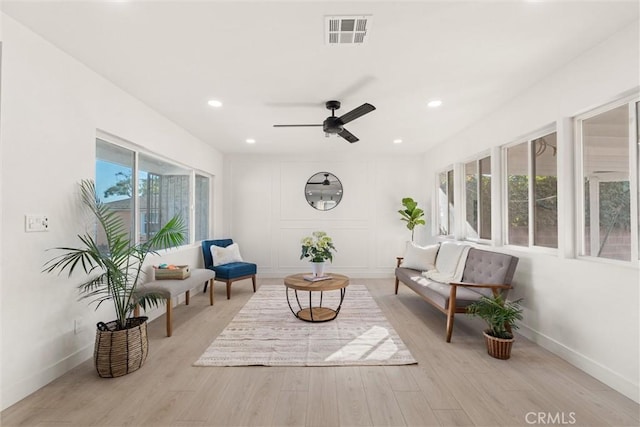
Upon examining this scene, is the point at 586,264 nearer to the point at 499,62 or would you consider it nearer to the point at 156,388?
the point at 499,62

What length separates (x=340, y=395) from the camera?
2.04 meters

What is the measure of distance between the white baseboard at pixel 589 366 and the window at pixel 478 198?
142 centimetres

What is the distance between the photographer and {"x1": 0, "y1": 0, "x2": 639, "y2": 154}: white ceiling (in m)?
1.79

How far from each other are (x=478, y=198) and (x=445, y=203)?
1201mm

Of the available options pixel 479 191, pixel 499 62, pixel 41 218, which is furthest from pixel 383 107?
pixel 41 218

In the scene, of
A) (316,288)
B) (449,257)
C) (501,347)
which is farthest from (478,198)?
(316,288)

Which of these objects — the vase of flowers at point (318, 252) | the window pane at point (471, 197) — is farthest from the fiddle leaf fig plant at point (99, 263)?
the window pane at point (471, 197)

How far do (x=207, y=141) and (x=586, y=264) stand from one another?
5.13 meters

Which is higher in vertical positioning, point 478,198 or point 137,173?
point 137,173

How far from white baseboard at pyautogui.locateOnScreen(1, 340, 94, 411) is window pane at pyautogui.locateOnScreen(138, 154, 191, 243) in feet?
4.48

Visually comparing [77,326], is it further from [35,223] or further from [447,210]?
[447,210]

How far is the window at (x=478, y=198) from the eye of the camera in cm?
390

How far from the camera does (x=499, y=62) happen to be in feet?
7.88

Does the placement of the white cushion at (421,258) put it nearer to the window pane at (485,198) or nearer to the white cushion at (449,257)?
the white cushion at (449,257)
